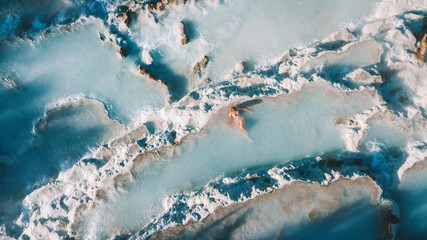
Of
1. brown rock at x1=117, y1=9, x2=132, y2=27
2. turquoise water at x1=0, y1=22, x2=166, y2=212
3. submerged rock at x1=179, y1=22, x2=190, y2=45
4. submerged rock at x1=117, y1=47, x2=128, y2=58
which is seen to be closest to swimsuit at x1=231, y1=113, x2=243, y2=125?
turquoise water at x1=0, y1=22, x2=166, y2=212

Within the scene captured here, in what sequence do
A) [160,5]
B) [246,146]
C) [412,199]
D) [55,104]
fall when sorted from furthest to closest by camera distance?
[55,104]
[160,5]
[246,146]
[412,199]

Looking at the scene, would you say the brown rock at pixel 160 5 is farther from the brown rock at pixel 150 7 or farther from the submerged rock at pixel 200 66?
the submerged rock at pixel 200 66

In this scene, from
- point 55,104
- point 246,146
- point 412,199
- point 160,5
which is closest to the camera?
point 412,199

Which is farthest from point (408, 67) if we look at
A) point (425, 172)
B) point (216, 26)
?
point (216, 26)

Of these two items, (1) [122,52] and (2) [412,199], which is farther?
(1) [122,52]

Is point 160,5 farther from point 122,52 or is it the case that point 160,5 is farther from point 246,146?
point 246,146

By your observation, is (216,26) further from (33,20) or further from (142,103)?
(33,20)

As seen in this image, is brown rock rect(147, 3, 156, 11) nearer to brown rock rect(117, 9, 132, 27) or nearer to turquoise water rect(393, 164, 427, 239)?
brown rock rect(117, 9, 132, 27)

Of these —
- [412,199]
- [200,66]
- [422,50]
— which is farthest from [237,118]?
[422,50]
